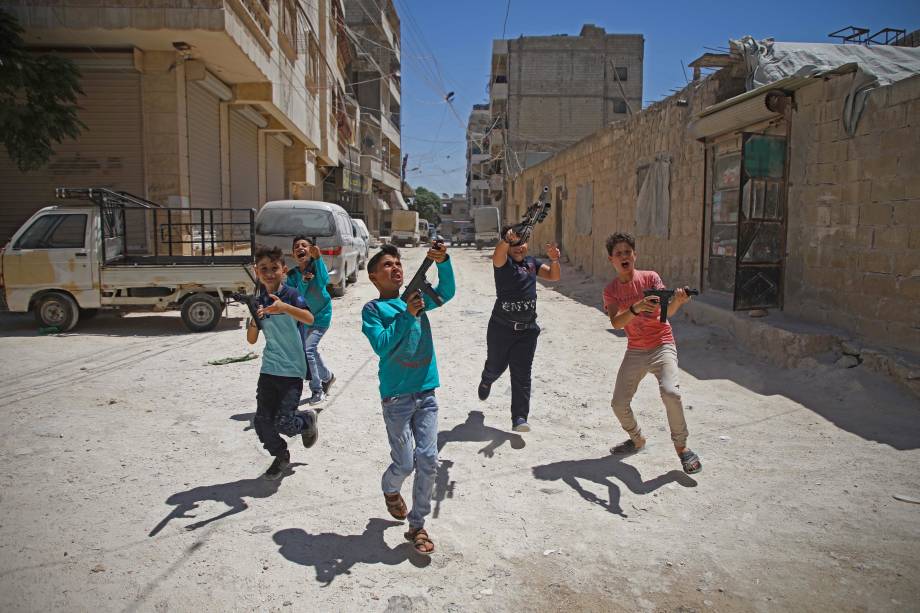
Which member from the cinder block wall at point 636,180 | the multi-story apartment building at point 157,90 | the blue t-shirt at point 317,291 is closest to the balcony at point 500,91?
the cinder block wall at point 636,180

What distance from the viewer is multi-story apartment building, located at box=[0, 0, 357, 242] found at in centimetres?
1118

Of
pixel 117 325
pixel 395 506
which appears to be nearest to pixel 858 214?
pixel 395 506

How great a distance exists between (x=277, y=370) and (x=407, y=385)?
1203mm

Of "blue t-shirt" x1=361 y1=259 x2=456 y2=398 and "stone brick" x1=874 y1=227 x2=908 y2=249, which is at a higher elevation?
"stone brick" x1=874 y1=227 x2=908 y2=249

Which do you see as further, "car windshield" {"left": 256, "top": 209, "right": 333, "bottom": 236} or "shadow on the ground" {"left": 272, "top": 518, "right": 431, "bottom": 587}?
"car windshield" {"left": 256, "top": 209, "right": 333, "bottom": 236}

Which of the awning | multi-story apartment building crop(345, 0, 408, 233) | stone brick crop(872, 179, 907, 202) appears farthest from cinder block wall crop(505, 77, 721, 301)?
the awning

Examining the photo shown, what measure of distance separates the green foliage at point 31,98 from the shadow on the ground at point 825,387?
10473mm

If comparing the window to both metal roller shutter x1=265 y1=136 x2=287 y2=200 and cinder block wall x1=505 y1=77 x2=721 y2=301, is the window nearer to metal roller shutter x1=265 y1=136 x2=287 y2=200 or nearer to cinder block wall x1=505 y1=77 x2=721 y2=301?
cinder block wall x1=505 y1=77 x2=721 y2=301

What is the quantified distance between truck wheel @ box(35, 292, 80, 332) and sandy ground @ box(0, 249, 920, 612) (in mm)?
2652

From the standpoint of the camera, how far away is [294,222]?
1194 cm

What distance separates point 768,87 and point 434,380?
6169 millimetres

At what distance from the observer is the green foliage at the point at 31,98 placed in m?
→ 9.96

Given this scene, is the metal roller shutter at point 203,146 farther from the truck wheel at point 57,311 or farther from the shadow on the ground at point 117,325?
the truck wheel at point 57,311

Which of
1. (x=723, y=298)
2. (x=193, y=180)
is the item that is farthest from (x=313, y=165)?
(x=723, y=298)
